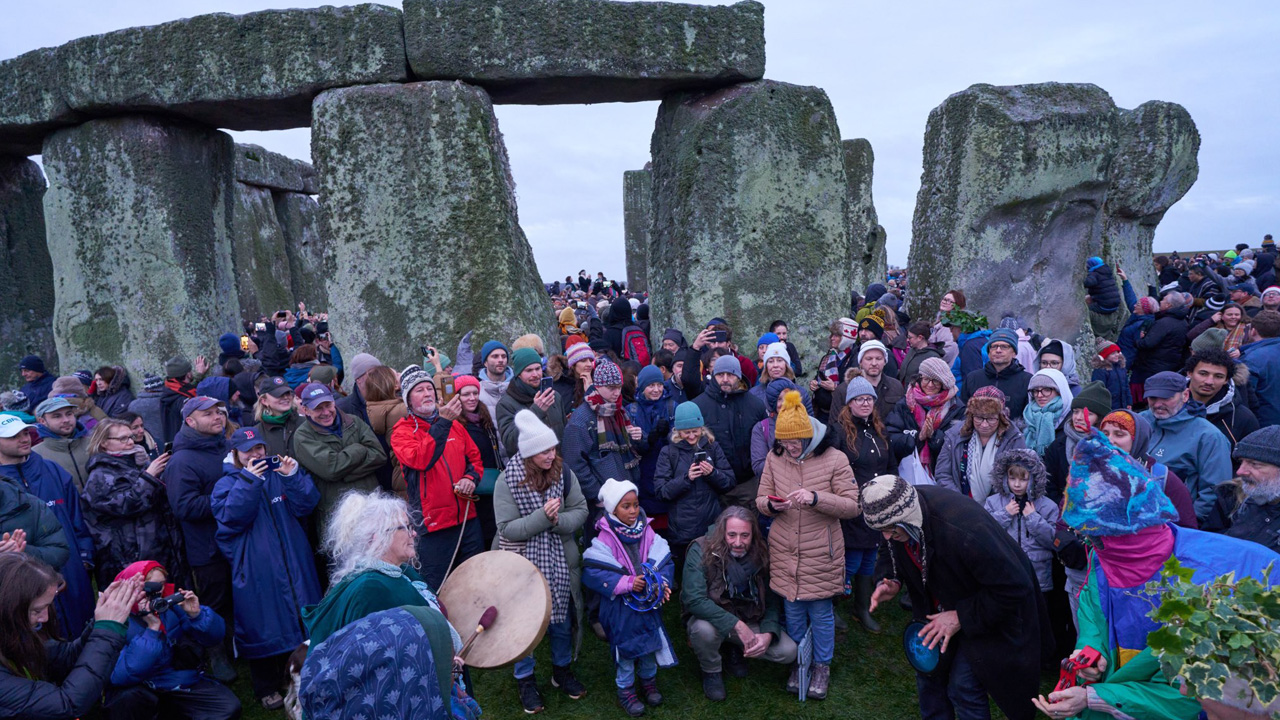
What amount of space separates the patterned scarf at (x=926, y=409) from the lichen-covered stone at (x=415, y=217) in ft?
9.76

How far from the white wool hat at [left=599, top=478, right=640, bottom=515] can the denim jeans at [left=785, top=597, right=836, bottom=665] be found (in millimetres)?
1045

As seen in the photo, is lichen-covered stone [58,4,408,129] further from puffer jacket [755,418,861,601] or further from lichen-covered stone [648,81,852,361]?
puffer jacket [755,418,861,601]

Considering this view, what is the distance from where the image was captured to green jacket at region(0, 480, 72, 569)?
3.44 metres

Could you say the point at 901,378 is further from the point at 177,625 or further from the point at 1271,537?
the point at 177,625

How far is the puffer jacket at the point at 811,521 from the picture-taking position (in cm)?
404

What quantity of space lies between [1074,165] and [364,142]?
6756mm

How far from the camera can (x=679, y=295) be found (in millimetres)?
6723

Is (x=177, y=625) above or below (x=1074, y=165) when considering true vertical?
below

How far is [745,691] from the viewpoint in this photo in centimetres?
411

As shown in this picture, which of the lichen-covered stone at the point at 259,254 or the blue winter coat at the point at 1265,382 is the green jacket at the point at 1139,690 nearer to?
the blue winter coat at the point at 1265,382

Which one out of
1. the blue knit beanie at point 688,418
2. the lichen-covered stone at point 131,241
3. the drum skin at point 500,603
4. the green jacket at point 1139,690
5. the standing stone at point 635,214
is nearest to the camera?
the green jacket at point 1139,690

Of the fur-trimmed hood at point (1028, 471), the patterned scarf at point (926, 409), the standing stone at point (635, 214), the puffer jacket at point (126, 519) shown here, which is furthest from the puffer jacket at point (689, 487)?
the standing stone at point (635, 214)

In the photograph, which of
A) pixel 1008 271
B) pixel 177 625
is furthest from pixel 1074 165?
pixel 177 625

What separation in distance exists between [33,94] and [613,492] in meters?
6.19
